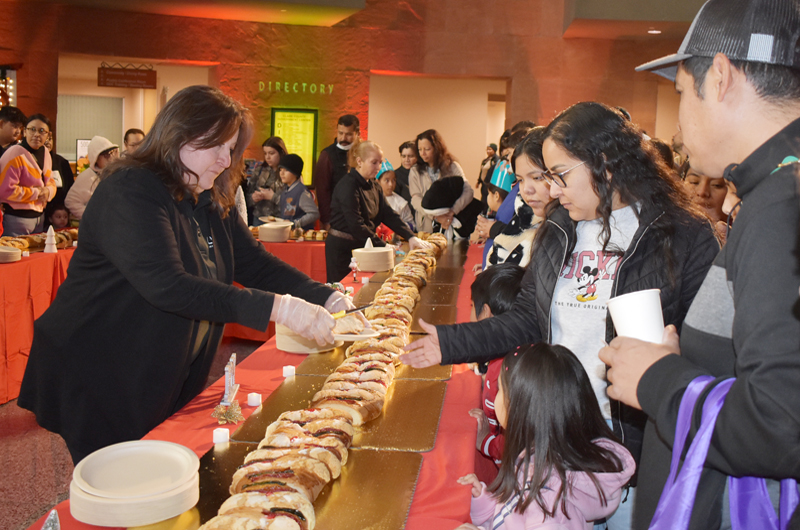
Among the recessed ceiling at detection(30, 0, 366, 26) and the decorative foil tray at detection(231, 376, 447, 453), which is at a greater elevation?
the recessed ceiling at detection(30, 0, 366, 26)

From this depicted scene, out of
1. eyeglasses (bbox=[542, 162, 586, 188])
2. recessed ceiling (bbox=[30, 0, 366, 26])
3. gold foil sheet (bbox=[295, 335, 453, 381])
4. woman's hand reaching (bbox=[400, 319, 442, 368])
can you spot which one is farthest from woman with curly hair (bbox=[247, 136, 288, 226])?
eyeglasses (bbox=[542, 162, 586, 188])

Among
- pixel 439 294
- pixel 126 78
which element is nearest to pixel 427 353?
pixel 439 294

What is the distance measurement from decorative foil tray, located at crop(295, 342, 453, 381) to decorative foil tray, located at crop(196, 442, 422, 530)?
61cm

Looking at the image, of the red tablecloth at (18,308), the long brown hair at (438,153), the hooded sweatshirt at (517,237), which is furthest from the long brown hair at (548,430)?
the long brown hair at (438,153)

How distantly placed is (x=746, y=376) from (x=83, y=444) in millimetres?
1836

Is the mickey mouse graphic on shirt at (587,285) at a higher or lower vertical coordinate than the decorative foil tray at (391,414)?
higher

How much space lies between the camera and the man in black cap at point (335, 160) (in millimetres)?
6742

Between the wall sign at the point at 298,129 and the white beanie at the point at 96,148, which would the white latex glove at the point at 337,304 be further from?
the wall sign at the point at 298,129

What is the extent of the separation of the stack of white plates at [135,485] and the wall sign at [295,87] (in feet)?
30.0

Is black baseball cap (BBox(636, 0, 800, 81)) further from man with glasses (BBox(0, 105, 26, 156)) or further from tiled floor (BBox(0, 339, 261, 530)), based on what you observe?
man with glasses (BBox(0, 105, 26, 156))

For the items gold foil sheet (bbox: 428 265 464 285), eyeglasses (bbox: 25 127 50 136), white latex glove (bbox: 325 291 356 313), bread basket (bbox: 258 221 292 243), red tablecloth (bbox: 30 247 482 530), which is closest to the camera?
red tablecloth (bbox: 30 247 482 530)

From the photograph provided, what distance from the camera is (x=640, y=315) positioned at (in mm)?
1111

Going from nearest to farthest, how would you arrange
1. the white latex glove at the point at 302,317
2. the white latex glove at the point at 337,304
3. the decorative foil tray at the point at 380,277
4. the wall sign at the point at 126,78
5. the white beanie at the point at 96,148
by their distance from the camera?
the white latex glove at the point at 302,317 → the white latex glove at the point at 337,304 → the decorative foil tray at the point at 380,277 → the white beanie at the point at 96,148 → the wall sign at the point at 126,78

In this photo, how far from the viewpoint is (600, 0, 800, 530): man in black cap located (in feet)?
2.74
